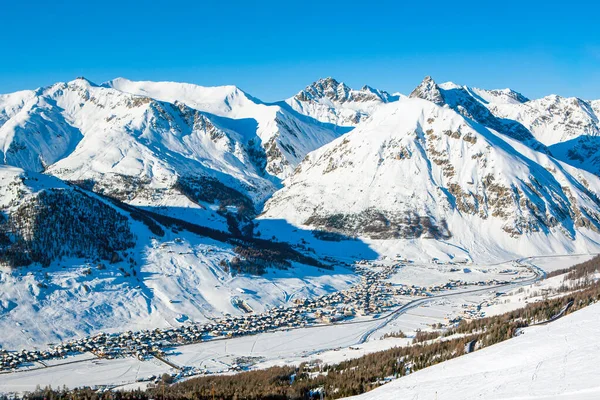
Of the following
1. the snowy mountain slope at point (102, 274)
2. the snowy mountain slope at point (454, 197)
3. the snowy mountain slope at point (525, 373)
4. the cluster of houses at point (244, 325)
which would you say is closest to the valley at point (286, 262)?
the snowy mountain slope at point (102, 274)

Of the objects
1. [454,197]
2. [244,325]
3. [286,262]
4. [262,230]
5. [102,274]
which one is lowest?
[244,325]

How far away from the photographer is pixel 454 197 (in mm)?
174500

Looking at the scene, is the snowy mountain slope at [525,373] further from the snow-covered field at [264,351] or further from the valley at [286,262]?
the snow-covered field at [264,351]

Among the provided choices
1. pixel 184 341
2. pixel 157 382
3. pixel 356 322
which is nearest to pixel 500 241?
pixel 356 322

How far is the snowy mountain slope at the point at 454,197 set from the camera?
6314 inches

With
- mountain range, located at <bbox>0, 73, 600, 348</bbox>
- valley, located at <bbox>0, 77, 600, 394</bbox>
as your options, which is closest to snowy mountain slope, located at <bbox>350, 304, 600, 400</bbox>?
valley, located at <bbox>0, 77, 600, 394</bbox>

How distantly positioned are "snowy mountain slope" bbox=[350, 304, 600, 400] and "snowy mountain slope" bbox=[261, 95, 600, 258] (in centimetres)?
12265

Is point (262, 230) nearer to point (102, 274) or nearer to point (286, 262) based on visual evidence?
point (286, 262)

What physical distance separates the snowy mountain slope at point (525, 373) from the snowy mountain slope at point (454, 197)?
4829 inches

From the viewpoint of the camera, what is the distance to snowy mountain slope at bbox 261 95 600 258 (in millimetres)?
160375

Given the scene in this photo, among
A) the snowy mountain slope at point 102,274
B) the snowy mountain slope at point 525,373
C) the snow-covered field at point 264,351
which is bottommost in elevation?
the snow-covered field at point 264,351

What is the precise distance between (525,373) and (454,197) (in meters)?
156

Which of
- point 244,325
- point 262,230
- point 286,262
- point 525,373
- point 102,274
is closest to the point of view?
point 525,373

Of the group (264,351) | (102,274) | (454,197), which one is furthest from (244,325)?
(454,197)
